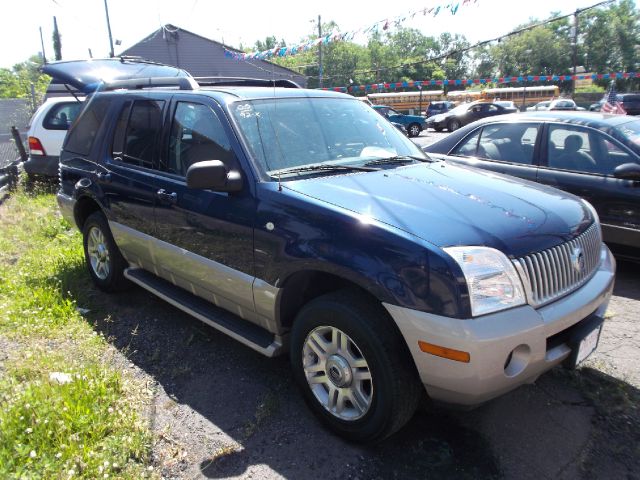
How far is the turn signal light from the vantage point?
7.30 feet

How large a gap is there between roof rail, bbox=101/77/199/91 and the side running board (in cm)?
157

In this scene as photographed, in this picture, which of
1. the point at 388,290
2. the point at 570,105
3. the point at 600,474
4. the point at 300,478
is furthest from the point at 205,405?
the point at 570,105

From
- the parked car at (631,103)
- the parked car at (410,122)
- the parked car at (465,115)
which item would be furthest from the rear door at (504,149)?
the parked car at (631,103)

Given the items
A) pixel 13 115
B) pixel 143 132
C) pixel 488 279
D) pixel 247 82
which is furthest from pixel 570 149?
pixel 13 115

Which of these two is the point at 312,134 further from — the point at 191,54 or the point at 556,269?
the point at 191,54

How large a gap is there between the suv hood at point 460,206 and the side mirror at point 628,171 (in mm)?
1721

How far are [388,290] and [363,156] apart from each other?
56.2 inches

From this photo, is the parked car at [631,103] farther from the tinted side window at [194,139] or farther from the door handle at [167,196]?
the door handle at [167,196]

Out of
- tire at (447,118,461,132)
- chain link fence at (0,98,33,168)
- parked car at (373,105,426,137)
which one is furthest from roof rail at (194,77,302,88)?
tire at (447,118,461,132)

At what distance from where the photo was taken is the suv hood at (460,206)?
8.05 feet

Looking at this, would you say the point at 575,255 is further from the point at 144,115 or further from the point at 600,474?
the point at 144,115

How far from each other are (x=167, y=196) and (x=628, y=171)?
398cm

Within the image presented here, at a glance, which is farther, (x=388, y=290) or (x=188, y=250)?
(x=188, y=250)

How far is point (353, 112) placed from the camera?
395 cm
